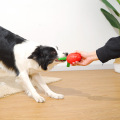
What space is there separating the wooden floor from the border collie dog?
133mm

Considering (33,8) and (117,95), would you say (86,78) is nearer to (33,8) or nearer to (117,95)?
(117,95)

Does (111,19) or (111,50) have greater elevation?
(111,19)

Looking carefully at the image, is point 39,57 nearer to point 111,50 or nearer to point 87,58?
point 87,58

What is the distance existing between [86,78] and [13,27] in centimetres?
143

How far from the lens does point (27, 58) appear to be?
84.2 inches

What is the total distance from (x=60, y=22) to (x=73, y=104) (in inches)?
77.7

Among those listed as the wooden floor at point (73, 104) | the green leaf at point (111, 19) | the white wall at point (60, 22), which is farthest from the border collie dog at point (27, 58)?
the green leaf at point (111, 19)

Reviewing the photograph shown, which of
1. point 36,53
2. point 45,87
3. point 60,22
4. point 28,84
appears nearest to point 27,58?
point 36,53

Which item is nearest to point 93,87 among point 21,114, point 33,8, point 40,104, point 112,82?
point 112,82

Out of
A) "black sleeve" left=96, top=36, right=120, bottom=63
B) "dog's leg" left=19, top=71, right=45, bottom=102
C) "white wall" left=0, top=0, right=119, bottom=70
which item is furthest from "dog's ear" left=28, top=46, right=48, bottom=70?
"white wall" left=0, top=0, right=119, bottom=70

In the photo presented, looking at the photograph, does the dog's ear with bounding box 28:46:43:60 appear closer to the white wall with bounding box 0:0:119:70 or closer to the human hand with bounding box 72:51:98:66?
the human hand with bounding box 72:51:98:66

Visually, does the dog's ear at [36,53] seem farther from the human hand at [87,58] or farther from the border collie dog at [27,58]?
the human hand at [87,58]

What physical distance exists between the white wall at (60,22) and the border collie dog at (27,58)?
1312 millimetres

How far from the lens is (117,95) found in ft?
7.63
